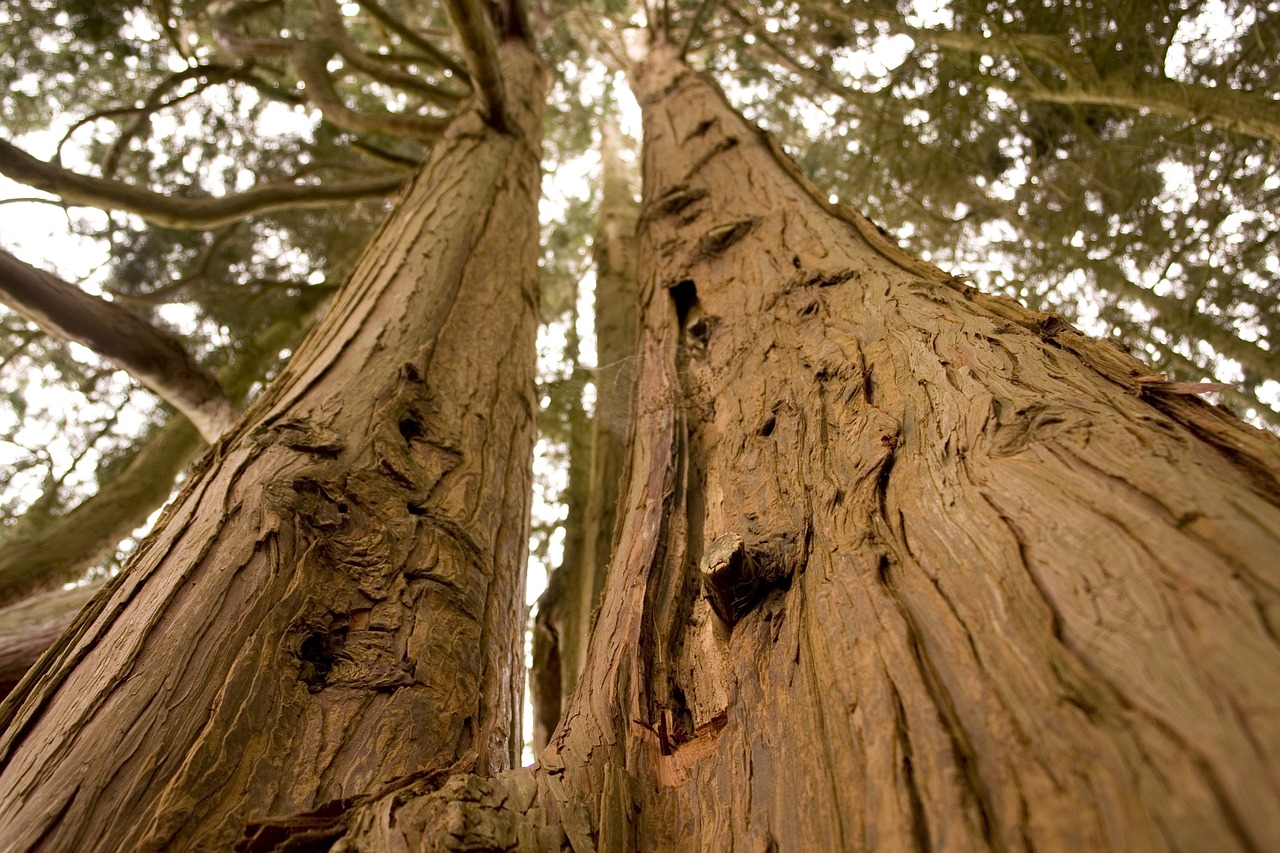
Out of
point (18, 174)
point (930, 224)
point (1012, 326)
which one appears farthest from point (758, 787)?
point (930, 224)

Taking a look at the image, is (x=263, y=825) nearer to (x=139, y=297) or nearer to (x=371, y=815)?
(x=371, y=815)

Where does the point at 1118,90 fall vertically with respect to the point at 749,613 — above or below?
above

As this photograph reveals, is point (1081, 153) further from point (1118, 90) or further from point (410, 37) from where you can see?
point (410, 37)

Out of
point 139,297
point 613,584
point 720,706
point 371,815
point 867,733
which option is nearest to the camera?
point 867,733

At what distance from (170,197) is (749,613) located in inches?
138

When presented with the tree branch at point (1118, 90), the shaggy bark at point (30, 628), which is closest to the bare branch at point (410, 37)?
the shaggy bark at point (30, 628)

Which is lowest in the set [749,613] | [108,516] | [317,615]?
[749,613]

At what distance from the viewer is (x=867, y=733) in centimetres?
81

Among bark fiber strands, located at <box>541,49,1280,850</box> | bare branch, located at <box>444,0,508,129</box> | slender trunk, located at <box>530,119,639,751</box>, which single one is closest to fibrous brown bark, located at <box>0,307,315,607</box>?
slender trunk, located at <box>530,119,639,751</box>

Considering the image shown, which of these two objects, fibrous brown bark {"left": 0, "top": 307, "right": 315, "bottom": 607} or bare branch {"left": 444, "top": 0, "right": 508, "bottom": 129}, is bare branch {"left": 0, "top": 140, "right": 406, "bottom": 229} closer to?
bare branch {"left": 444, "top": 0, "right": 508, "bottom": 129}

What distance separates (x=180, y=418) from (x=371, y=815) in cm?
505

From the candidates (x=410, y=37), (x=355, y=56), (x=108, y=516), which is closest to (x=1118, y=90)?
(x=410, y=37)

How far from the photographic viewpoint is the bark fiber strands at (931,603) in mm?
646

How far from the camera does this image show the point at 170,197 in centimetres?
350
